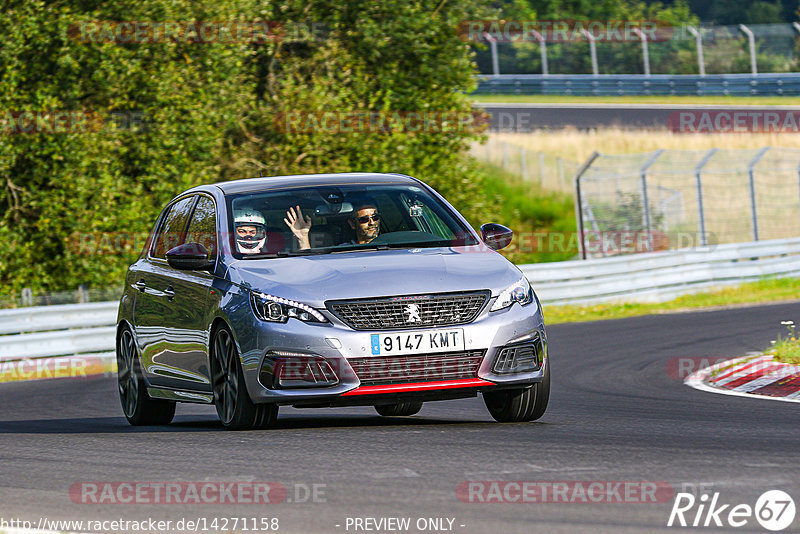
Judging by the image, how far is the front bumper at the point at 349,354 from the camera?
8492 millimetres

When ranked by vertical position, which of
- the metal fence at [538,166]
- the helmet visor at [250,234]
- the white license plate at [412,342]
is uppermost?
the helmet visor at [250,234]

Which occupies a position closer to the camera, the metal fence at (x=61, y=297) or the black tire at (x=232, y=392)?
the black tire at (x=232, y=392)

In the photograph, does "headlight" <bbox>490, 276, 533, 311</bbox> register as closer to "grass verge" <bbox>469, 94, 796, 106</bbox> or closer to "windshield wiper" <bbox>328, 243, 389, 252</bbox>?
"windshield wiper" <bbox>328, 243, 389, 252</bbox>

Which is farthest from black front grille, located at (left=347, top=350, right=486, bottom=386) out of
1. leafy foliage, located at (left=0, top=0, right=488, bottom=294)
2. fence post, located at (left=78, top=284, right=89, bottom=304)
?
leafy foliage, located at (left=0, top=0, right=488, bottom=294)

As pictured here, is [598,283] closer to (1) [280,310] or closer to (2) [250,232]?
(2) [250,232]

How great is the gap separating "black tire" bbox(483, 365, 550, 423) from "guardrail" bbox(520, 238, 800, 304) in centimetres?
1375

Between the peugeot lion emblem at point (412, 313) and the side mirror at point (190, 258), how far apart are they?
1.62 meters

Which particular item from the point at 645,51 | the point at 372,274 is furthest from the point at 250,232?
the point at 645,51

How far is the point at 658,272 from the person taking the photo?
25.7 metres

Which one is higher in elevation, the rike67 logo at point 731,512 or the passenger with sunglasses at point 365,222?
the passenger with sunglasses at point 365,222

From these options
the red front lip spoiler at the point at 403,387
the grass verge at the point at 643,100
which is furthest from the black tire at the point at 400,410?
the grass verge at the point at 643,100

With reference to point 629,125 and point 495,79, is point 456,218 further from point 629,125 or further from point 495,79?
point 495,79

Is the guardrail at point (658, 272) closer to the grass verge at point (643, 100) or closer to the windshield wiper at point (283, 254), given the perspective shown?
Answer: the windshield wiper at point (283, 254)

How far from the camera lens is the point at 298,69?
29797mm
